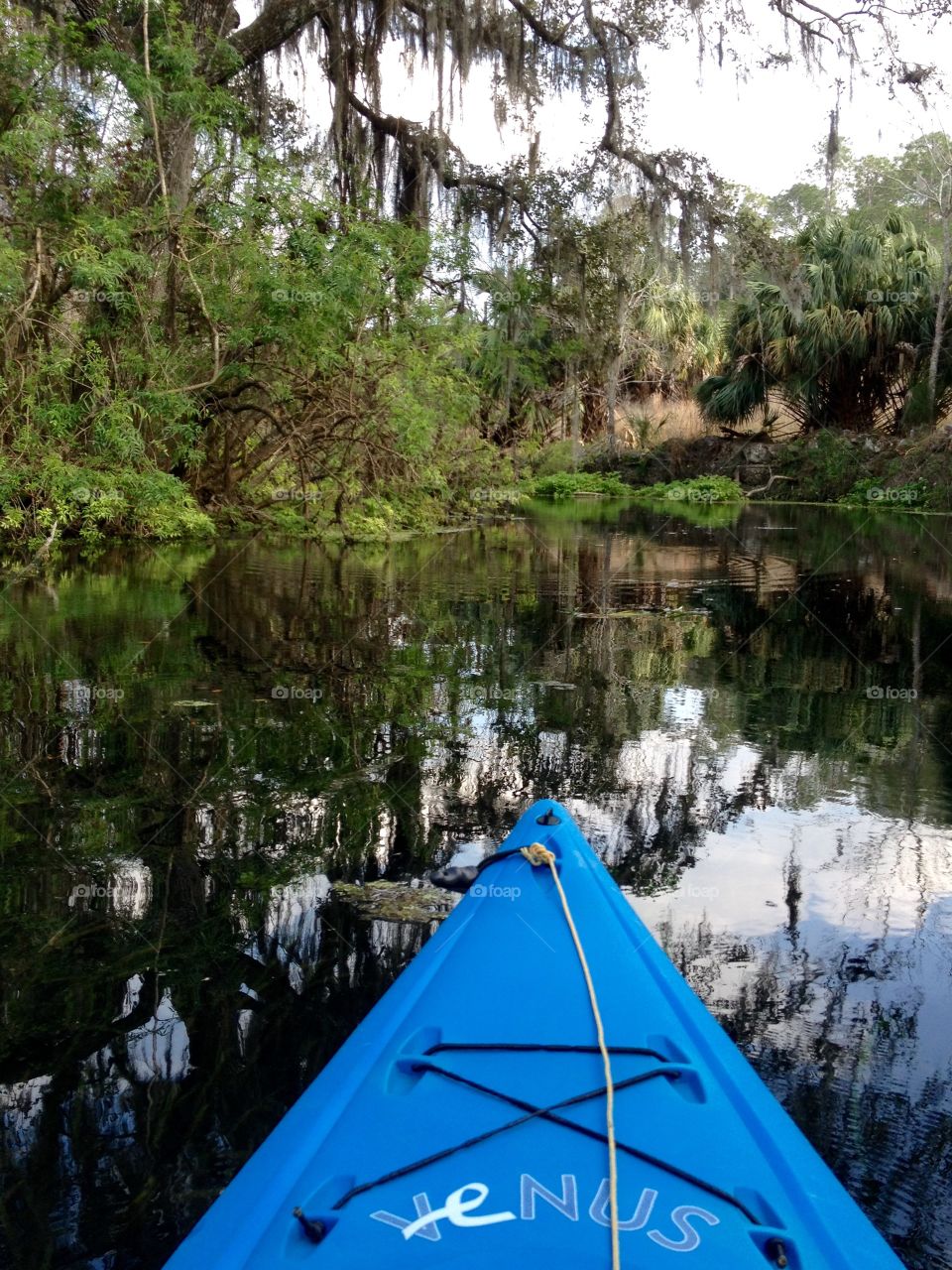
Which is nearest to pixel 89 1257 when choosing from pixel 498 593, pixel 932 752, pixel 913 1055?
pixel 913 1055

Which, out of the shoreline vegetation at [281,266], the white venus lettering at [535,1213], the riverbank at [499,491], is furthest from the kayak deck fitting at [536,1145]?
the riverbank at [499,491]

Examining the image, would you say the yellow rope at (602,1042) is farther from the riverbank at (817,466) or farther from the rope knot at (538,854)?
the riverbank at (817,466)

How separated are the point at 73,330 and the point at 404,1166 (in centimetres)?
1125

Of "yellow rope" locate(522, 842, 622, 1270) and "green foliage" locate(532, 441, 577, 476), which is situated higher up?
"green foliage" locate(532, 441, 577, 476)

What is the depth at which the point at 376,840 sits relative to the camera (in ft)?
14.0

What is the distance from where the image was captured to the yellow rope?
1754 mm

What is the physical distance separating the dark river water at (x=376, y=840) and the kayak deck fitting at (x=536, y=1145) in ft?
1.22

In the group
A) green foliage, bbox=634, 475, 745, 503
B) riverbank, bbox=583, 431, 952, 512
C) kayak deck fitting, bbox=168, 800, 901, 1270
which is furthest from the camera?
green foliage, bbox=634, 475, 745, 503

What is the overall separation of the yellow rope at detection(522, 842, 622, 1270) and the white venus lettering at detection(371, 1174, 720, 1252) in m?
0.04

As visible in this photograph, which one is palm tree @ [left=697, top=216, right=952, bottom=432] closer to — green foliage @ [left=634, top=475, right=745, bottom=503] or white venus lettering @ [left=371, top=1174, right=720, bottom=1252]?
green foliage @ [left=634, top=475, right=745, bottom=503]

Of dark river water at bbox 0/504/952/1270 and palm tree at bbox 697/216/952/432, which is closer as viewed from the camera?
dark river water at bbox 0/504/952/1270

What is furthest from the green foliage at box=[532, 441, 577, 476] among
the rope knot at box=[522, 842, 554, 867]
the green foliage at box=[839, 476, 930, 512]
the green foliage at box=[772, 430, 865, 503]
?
the rope knot at box=[522, 842, 554, 867]

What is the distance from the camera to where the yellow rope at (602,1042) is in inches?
69.1

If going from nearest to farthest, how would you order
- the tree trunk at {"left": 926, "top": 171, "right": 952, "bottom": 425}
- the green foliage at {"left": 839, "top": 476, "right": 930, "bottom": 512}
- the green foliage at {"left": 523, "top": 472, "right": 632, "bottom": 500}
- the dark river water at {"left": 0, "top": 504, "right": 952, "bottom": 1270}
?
the dark river water at {"left": 0, "top": 504, "right": 952, "bottom": 1270}, the green foliage at {"left": 839, "top": 476, "right": 930, "bottom": 512}, the tree trunk at {"left": 926, "top": 171, "right": 952, "bottom": 425}, the green foliage at {"left": 523, "top": 472, "right": 632, "bottom": 500}
